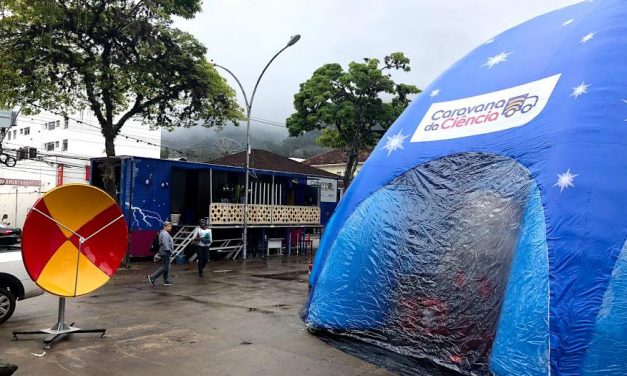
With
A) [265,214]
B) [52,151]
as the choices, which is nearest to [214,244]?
[265,214]

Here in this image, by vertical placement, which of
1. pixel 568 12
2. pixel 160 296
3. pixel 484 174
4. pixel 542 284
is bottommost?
pixel 160 296

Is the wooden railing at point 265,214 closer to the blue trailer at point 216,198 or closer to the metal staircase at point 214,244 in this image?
the blue trailer at point 216,198

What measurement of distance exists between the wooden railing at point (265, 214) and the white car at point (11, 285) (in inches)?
479

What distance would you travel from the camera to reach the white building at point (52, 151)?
4391cm

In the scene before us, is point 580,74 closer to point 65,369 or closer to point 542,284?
point 542,284

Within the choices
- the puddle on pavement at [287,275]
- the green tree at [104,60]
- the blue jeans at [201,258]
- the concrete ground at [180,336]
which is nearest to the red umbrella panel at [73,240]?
the concrete ground at [180,336]

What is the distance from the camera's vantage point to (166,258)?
43.7 ft

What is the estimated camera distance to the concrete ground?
6395 millimetres

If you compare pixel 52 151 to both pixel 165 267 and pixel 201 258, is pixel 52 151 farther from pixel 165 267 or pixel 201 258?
pixel 165 267

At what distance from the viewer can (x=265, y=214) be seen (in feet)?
77.9

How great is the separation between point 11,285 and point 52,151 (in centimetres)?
4922

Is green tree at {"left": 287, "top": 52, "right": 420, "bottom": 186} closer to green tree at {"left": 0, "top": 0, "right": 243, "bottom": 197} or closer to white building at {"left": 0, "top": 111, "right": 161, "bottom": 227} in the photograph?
green tree at {"left": 0, "top": 0, "right": 243, "bottom": 197}

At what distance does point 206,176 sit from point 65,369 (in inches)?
689

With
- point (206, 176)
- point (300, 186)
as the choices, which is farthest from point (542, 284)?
point (300, 186)
